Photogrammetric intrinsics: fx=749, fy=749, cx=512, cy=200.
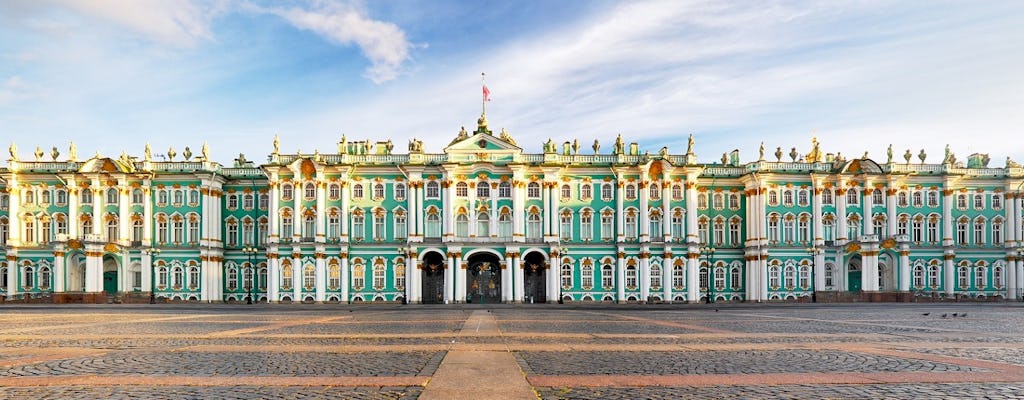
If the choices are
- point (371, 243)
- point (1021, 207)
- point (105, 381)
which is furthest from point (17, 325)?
point (1021, 207)

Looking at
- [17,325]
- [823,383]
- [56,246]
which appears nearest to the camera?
[823,383]

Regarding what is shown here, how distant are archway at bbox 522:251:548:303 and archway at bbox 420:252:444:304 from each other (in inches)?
293

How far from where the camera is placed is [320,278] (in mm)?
65625

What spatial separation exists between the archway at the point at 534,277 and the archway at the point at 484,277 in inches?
93.6

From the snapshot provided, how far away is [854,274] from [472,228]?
118 ft

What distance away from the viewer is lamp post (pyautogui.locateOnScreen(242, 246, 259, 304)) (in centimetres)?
6506

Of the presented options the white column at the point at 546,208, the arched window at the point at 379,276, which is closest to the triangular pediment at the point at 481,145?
the white column at the point at 546,208

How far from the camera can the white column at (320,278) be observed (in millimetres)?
65500

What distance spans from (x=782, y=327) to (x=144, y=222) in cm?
5857

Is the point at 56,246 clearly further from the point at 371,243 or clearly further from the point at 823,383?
the point at 823,383

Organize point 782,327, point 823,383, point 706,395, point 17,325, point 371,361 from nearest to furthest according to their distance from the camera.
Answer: point 706,395, point 823,383, point 371,361, point 782,327, point 17,325

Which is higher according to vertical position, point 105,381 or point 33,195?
point 33,195

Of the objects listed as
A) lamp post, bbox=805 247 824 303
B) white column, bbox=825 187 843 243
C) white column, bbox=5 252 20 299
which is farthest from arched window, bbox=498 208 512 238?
white column, bbox=5 252 20 299

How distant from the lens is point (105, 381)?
12.8 m
